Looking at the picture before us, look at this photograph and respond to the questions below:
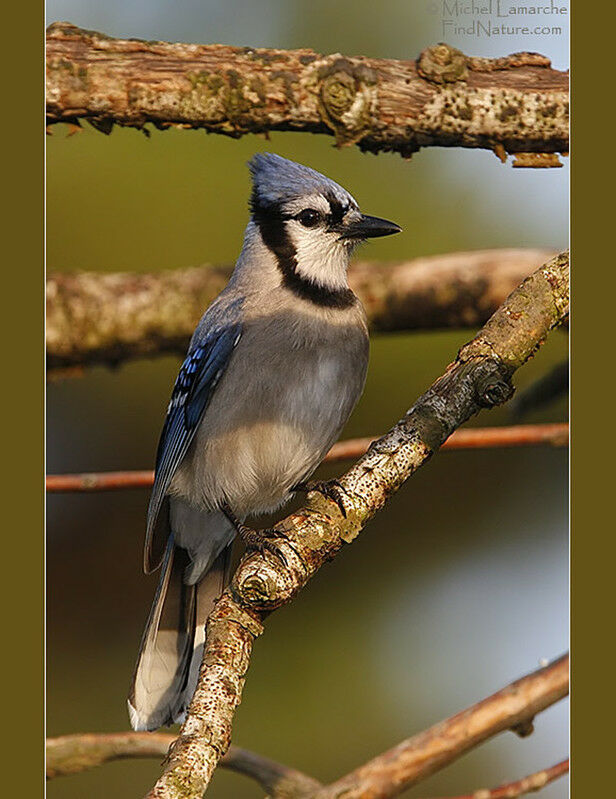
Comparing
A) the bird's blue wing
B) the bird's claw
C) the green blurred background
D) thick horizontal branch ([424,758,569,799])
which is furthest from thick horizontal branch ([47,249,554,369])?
thick horizontal branch ([424,758,569,799])

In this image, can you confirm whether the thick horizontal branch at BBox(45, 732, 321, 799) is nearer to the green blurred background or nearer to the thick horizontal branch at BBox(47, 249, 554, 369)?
the green blurred background

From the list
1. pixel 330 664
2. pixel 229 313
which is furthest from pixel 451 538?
pixel 229 313

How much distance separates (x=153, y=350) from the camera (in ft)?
12.0

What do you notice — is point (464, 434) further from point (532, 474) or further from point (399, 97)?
point (399, 97)

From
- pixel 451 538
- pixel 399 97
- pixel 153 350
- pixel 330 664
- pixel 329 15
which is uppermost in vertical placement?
pixel 329 15

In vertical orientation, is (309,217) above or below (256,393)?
above

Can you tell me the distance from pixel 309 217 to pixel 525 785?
1.74m

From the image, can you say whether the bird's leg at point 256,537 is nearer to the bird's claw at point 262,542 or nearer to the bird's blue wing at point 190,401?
the bird's claw at point 262,542

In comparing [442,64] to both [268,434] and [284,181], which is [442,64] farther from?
[268,434]

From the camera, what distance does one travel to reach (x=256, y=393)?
122 inches

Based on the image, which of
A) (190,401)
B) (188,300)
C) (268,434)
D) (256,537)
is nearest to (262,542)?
(256,537)

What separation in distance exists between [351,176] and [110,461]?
113 cm

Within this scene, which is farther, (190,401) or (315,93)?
(190,401)

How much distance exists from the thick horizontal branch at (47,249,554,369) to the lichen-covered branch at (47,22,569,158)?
1.47 feet
